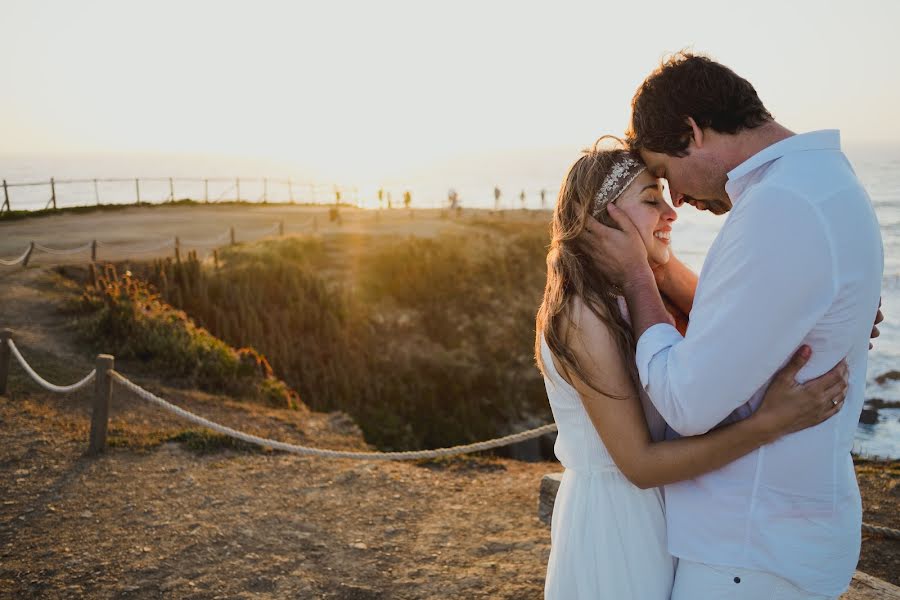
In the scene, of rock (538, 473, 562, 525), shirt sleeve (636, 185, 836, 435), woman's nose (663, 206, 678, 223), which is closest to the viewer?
shirt sleeve (636, 185, 836, 435)

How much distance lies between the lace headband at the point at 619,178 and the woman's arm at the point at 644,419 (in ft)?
1.31

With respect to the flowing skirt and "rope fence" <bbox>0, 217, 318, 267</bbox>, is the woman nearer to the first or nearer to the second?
the flowing skirt

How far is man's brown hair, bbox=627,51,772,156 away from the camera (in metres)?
2.15

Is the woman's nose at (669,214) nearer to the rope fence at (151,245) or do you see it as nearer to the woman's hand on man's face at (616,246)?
the woman's hand on man's face at (616,246)

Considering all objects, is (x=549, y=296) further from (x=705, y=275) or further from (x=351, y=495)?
(x=351, y=495)

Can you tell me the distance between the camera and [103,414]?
24.1 feet

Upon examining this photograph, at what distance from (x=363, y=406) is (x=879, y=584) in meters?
13.2

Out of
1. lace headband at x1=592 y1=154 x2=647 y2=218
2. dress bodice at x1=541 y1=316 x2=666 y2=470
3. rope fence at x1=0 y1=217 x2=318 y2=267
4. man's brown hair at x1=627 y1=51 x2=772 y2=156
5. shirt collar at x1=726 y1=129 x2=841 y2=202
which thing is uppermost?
man's brown hair at x1=627 y1=51 x2=772 y2=156

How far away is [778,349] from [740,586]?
744mm

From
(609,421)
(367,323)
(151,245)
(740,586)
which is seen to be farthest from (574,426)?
(151,245)

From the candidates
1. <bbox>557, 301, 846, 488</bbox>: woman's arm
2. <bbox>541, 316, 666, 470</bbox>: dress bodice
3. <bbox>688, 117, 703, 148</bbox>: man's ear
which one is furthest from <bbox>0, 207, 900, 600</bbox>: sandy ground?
<bbox>688, 117, 703, 148</bbox>: man's ear

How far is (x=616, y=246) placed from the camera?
8.02 feet

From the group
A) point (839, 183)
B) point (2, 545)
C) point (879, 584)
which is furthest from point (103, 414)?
point (839, 183)

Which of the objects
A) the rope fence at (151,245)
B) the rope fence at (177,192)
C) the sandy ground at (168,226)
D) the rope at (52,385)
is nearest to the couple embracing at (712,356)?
the rope at (52,385)
